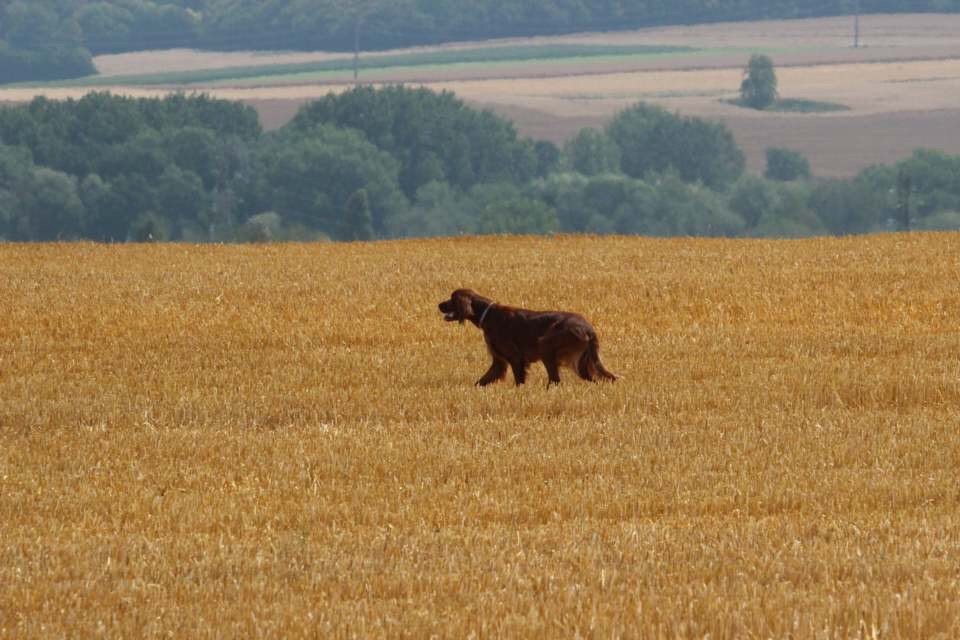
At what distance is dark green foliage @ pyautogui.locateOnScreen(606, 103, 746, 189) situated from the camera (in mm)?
184875

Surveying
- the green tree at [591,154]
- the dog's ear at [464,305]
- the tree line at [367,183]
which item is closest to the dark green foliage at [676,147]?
A: the tree line at [367,183]

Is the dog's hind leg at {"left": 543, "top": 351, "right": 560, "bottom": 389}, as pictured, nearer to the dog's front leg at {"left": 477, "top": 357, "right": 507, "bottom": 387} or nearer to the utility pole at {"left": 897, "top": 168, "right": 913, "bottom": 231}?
the dog's front leg at {"left": 477, "top": 357, "right": 507, "bottom": 387}

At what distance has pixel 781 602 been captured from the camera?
7516 millimetres

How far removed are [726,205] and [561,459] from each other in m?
154

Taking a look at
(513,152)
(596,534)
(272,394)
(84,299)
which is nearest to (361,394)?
(272,394)

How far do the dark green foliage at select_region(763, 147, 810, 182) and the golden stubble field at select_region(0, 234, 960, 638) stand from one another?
516 ft

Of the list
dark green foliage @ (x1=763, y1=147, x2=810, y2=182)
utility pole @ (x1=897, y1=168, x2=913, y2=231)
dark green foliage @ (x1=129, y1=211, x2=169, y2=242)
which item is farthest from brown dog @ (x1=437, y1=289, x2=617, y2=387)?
dark green foliage @ (x1=763, y1=147, x2=810, y2=182)

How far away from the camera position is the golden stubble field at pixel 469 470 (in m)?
7.63

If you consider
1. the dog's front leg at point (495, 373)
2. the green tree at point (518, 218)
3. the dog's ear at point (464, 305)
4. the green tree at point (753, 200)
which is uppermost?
the dog's ear at point (464, 305)

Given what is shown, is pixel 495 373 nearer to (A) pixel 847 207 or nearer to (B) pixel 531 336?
(B) pixel 531 336

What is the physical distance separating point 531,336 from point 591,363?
0.68 metres

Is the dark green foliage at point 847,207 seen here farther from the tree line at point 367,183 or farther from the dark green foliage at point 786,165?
the dark green foliage at point 786,165

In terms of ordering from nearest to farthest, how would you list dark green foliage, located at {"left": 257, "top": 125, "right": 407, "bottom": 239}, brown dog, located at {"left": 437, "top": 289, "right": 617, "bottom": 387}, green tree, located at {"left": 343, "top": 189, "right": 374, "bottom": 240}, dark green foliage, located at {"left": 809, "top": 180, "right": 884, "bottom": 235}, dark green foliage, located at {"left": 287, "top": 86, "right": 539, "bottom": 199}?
brown dog, located at {"left": 437, "top": 289, "right": 617, "bottom": 387} < green tree, located at {"left": 343, "top": 189, "right": 374, "bottom": 240} < dark green foliage, located at {"left": 809, "top": 180, "right": 884, "bottom": 235} < dark green foliage, located at {"left": 257, "top": 125, "right": 407, "bottom": 239} < dark green foliage, located at {"left": 287, "top": 86, "right": 539, "bottom": 199}

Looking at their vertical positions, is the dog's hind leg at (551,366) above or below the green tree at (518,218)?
above
